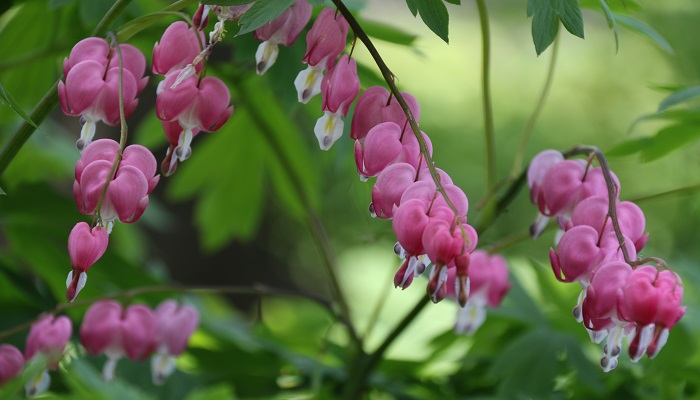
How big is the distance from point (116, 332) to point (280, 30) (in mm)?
443

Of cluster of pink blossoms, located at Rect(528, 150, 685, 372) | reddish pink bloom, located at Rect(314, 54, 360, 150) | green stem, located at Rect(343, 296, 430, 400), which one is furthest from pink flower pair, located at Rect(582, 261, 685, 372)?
green stem, located at Rect(343, 296, 430, 400)

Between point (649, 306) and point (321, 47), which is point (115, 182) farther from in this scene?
point (649, 306)

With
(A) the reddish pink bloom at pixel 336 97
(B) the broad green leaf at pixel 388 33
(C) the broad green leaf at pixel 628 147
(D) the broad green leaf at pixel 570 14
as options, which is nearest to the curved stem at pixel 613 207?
(D) the broad green leaf at pixel 570 14

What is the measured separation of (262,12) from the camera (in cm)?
66

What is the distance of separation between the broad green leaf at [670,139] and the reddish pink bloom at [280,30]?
1.95 feet

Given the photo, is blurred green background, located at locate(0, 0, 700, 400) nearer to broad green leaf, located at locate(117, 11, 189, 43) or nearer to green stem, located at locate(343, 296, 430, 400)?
green stem, located at locate(343, 296, 430, 400)

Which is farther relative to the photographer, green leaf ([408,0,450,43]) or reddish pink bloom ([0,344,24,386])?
reddish pink bloom ([0,344,24,386])

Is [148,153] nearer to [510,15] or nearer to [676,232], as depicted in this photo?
[676,232]

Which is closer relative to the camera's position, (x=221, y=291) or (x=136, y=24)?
(x=136, y=24)

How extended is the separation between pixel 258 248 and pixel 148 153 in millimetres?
4831

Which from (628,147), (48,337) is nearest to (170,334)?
(48,337)

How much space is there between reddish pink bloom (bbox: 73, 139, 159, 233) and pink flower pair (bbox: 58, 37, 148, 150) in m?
0.03

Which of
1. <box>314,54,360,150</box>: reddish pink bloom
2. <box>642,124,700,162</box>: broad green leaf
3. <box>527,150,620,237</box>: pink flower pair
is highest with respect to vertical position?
<box>314,54,360,150</box>: reddish pink bloom

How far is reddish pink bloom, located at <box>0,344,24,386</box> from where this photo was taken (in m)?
0.85
